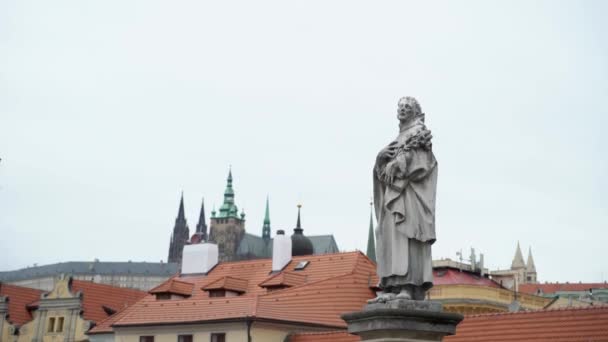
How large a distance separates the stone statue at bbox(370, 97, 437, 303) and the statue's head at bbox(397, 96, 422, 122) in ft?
0.36

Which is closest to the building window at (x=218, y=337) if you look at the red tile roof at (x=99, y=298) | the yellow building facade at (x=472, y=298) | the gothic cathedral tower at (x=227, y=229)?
the yellow building facade at (x=472, y=298)

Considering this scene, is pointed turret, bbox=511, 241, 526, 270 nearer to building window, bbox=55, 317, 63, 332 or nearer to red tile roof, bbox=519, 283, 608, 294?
red tile roof, bbox=519, 283, 608, 294

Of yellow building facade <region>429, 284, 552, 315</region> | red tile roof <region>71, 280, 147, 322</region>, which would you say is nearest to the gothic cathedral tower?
red tile roof <region>71, 280, 147, 322</region>

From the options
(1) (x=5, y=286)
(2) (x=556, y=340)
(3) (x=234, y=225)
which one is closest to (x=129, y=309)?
(1) (x=5, y=286)

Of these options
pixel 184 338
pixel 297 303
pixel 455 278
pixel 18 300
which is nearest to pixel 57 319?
pixel 18 300

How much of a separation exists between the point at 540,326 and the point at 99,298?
96.1 feet

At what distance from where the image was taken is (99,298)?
49188 mm

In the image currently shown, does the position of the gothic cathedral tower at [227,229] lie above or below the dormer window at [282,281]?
above

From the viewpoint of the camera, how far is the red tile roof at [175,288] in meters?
39.9

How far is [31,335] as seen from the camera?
4666 cm

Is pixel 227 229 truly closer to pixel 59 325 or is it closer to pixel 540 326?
pixel 59 325

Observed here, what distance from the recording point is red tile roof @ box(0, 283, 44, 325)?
48969mm

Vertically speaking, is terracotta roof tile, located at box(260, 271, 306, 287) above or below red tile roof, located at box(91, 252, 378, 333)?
above

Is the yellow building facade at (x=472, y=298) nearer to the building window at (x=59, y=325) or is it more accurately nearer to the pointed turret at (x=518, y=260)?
the building window at (x=59, y=325)
